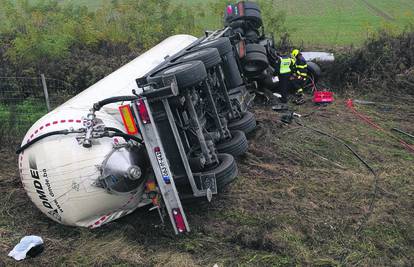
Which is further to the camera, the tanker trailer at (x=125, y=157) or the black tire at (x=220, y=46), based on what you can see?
the black tire at (x=220, y=46)

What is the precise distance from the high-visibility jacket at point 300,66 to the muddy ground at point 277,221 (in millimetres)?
2325

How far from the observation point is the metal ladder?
12.6ft

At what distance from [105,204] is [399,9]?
17001mm

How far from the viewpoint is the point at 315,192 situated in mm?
4664

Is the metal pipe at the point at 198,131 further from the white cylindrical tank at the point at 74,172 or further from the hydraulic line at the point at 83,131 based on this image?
the white cylindrical tank at the point at 74,172

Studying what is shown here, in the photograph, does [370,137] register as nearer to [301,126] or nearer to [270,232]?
[301,126]

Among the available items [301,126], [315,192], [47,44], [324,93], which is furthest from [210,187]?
[47,44]

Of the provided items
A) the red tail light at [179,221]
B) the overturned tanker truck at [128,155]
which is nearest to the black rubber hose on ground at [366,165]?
the overturned tanker truck at [128,155]

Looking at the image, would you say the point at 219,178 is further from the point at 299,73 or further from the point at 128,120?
the point at 299,73

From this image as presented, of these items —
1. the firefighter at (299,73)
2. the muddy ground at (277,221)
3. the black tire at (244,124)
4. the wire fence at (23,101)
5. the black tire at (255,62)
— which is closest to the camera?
the muddy ground at (277,221)

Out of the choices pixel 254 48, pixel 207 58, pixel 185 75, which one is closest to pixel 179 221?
pixel 185 75

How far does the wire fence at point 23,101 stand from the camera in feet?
21.1

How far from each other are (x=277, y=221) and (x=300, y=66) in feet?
14.5

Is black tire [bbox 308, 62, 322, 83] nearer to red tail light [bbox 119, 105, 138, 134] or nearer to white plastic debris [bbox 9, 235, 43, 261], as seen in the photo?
red tail light [bbox 119, 105, 138, 134]
